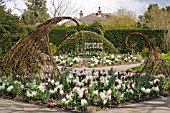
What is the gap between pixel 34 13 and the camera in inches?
1690

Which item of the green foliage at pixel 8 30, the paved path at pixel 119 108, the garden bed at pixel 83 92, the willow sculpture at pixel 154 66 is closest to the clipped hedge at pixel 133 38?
the green foliage at pixel 8 30

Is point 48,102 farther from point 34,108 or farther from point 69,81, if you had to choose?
point 69,81

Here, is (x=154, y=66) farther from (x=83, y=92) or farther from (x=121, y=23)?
(x=121, y=23)

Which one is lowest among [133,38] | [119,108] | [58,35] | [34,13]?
[119,108]

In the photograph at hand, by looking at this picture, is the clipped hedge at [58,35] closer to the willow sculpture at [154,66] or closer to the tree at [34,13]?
the tree at [34,13]

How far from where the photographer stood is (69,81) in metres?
7.18

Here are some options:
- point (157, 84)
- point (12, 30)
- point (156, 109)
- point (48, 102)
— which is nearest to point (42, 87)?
point (48, 102)

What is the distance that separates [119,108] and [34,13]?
127 ft

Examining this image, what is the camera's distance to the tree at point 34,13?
3731 cm

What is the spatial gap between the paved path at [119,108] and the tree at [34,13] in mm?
31743

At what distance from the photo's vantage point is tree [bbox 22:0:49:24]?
3731cm

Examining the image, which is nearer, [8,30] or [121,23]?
[8,30]

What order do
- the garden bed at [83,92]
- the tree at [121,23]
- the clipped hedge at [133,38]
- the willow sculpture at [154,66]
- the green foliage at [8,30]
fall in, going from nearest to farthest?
1. the garden bed at [83,92]
2. the willow sculpture at [154,66]
3. the green foliage at [8,30]
4. the clipped hedge at [133,38]
5. the tree at [121,23]

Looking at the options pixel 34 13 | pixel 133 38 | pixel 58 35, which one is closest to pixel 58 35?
pixel 58 35
